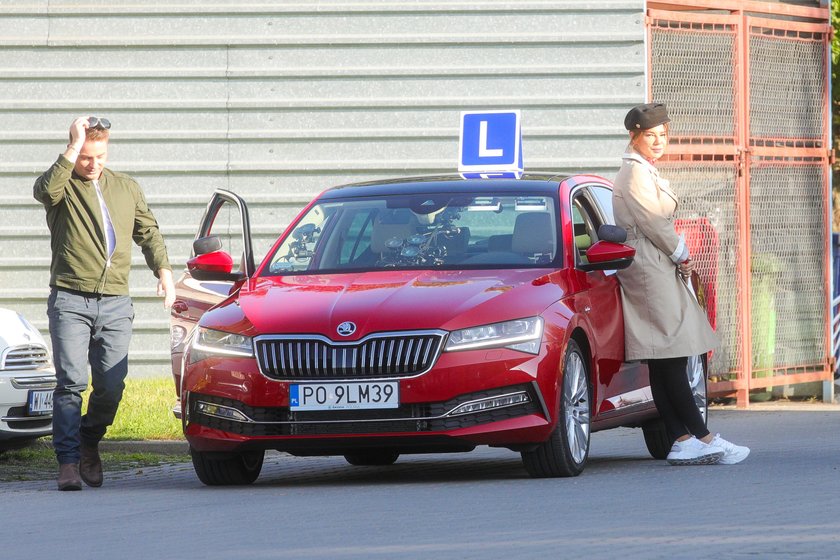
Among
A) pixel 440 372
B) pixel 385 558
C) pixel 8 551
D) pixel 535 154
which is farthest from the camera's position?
pixel 535 154

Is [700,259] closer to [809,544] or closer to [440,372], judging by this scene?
[440,372]

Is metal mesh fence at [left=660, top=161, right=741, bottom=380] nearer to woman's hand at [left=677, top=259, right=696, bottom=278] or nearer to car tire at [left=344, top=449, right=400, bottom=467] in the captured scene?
car tire at [left=344, top=449, right=400, bottom=467]

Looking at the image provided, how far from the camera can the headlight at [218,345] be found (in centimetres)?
876

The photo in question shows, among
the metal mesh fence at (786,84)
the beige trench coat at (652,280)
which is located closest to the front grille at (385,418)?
the beige trench coat at (652,280)

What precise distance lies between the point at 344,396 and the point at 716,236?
26.9 feet

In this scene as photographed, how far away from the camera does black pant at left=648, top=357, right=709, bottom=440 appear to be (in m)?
9.89

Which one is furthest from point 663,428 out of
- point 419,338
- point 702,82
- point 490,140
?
point 702,82

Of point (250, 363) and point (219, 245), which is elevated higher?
point (219, 245)

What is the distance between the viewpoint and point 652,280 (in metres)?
9.90

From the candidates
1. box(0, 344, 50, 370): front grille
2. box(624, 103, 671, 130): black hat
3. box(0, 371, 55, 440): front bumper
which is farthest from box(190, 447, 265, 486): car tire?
box(624, 103, 671, 130): black hat

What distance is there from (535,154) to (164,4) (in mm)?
3796

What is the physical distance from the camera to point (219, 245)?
31.7ft

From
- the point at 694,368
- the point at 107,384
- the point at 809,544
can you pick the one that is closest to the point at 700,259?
the point at 694,368

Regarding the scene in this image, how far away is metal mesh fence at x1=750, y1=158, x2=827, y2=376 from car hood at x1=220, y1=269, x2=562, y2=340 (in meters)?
7.88
